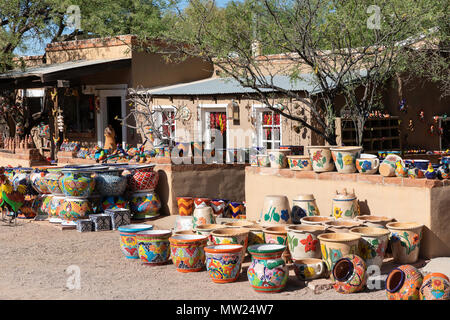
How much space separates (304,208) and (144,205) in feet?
12.6

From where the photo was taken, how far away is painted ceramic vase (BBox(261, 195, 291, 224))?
8266 mm

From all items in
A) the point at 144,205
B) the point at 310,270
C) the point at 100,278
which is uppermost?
the point at 144,205

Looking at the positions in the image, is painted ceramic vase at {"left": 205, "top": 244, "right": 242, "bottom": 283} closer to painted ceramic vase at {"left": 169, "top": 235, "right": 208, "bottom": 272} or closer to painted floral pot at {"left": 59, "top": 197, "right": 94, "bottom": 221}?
painted ceramic vase at {"left": 169, "top": 235, "right": 208, "bottom": 272}

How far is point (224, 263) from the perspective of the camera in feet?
22.8

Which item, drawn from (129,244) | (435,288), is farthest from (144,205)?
(435,288)

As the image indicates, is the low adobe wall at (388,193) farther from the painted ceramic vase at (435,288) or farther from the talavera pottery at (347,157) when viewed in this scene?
the painted ceramic vase at (435,288)

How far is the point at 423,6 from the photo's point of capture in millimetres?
10234

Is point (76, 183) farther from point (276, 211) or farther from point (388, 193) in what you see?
point (388, 193)

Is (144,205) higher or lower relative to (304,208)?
lower

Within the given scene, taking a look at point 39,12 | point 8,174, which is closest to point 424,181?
point 8,174

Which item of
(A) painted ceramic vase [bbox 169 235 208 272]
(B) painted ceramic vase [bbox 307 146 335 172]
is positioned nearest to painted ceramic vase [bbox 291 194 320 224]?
(B) painted ceramic vase [bbox 307 146 335 172]

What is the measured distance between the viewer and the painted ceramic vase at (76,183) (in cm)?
1066

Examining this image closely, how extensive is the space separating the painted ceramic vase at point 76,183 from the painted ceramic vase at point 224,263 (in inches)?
169
